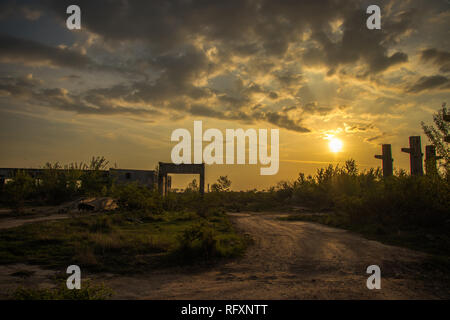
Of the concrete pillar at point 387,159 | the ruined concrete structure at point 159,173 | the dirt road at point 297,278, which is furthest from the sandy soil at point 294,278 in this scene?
the ruined concrete structure at point 159,173

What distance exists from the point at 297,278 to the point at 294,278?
6 cm

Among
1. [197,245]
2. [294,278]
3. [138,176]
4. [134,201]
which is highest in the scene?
[138,176]

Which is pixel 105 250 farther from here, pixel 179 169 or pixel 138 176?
pixel 138 176

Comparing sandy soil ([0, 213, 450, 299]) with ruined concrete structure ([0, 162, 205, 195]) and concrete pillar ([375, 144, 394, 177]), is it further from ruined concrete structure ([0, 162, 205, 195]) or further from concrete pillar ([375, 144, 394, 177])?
ruined concrete structure ([0, 162, 205, 195])

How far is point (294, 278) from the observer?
5.95m

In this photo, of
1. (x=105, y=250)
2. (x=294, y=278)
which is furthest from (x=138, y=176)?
(x=294, y=278)

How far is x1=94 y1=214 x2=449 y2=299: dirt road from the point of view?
4.96m

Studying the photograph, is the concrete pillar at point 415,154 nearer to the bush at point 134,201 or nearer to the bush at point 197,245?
the bush at point 197,245

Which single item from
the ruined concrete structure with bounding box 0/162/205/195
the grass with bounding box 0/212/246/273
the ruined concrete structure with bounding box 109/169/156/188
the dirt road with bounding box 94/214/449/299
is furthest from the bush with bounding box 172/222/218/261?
the ruined concrete structure with bounding box 109/169/156/188
